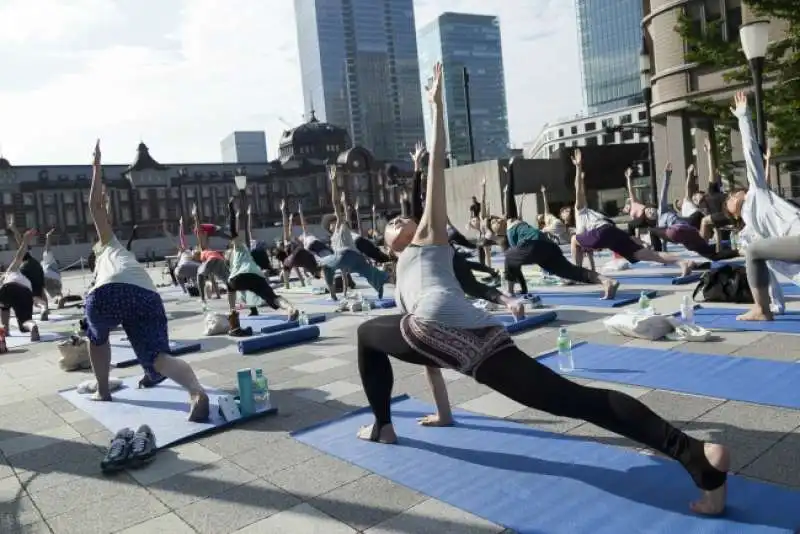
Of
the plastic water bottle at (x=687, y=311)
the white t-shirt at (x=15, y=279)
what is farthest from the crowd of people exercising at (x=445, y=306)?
the white t-shirt at (x=15, y=279)

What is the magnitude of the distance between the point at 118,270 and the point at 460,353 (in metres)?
3.57

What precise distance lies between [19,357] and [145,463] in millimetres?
7560

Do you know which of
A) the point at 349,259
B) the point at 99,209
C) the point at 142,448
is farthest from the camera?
the point at 349,259

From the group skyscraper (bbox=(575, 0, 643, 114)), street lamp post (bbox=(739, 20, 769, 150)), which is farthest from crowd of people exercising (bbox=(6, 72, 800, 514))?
skyscraper (bbox=(575, 0, 643, 114))

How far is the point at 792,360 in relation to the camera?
573 cm

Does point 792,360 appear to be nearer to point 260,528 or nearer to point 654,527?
point 654,527

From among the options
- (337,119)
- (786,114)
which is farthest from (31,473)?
(337,119)

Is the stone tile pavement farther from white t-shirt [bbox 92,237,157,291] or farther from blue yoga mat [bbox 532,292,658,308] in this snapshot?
blue yoga mat [bbox 532,292,658,308]

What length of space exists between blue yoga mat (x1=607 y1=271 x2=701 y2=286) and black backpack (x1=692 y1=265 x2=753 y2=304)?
2.15m

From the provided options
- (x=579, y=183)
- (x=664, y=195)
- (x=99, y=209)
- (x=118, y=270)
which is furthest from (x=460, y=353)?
(x=664, y=195)

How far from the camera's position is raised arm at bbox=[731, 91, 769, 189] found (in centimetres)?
639

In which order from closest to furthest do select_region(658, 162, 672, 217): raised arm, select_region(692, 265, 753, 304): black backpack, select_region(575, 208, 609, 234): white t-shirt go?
select_region(692, 265, 753, 304): black backpack → select_region(575, 208, 609, 234): white t-shirt → select_region(658, 162, 672, 217): raised arm

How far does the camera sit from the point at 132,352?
9.64 metres

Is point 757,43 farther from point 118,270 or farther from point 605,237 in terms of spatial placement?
point 118,270
